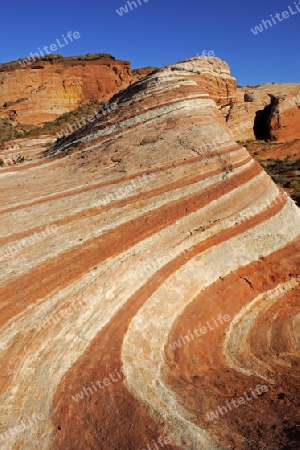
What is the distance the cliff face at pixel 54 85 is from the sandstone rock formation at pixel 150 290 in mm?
34088

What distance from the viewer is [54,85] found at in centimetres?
4428

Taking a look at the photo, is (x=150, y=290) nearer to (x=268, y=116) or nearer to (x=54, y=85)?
(x=268, y=116)

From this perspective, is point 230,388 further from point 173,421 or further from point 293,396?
→ point 173,421

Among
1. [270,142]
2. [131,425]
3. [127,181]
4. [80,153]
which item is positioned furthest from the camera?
[270,142]

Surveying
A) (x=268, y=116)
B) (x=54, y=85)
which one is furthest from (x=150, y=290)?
(x=54, y=85)

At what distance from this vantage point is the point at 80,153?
1034 cm

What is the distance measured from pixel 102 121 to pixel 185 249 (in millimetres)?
6009

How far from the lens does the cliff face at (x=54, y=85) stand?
4197 cm

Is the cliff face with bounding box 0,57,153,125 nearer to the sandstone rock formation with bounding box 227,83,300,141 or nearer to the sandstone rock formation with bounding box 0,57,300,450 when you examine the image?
the sandstone rock formation with bounding box 227,83,300,141

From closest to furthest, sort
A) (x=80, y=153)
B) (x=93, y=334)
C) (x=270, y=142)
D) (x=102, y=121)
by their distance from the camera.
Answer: (x=93, y=334) → (x=80, y=153) → (x=102, y=121) → (x=270, y=142)

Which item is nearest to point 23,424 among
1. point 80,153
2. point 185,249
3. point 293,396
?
point 293,396

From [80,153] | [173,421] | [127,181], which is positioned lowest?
[173,421]

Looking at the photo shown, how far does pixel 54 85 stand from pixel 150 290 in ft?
143

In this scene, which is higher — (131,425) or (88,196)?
(88,196)
